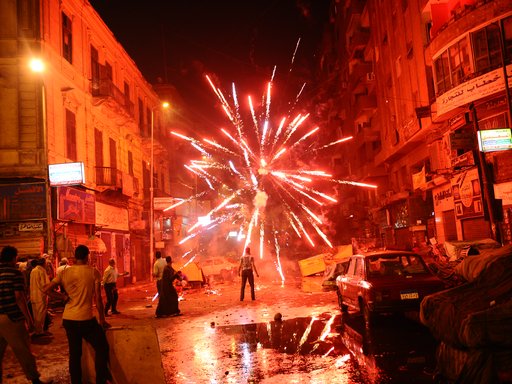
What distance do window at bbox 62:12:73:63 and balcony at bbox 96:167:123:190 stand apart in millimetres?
5611

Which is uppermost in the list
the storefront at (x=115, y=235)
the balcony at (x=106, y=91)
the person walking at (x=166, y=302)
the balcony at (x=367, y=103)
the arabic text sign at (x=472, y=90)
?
the balcony at (x=367, y=103)

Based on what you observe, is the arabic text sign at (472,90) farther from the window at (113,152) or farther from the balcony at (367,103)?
the window at (113,152)

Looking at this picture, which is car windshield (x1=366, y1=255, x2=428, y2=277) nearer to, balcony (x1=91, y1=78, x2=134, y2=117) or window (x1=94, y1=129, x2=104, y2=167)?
window (x1=94, y1=129, x2=104, y2=167)

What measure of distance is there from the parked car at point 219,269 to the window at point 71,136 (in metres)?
10.6

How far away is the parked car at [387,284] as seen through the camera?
30.7 ft

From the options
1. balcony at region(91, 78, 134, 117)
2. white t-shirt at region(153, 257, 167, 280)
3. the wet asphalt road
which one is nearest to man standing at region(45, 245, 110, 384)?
the wet asphalt road

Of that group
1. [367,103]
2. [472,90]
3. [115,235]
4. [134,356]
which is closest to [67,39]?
[115,235]

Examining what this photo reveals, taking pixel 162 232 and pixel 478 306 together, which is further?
pixel 162 232

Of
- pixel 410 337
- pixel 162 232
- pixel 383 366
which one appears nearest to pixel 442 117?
pixel 410 337

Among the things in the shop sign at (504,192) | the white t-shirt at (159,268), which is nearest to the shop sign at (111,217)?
the white t-shirt at (159,268)

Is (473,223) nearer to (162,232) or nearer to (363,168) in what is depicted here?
(363,168)

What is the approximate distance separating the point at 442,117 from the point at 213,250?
36.7 metres

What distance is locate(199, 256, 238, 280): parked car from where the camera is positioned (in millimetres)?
29156

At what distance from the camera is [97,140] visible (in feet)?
83.5
